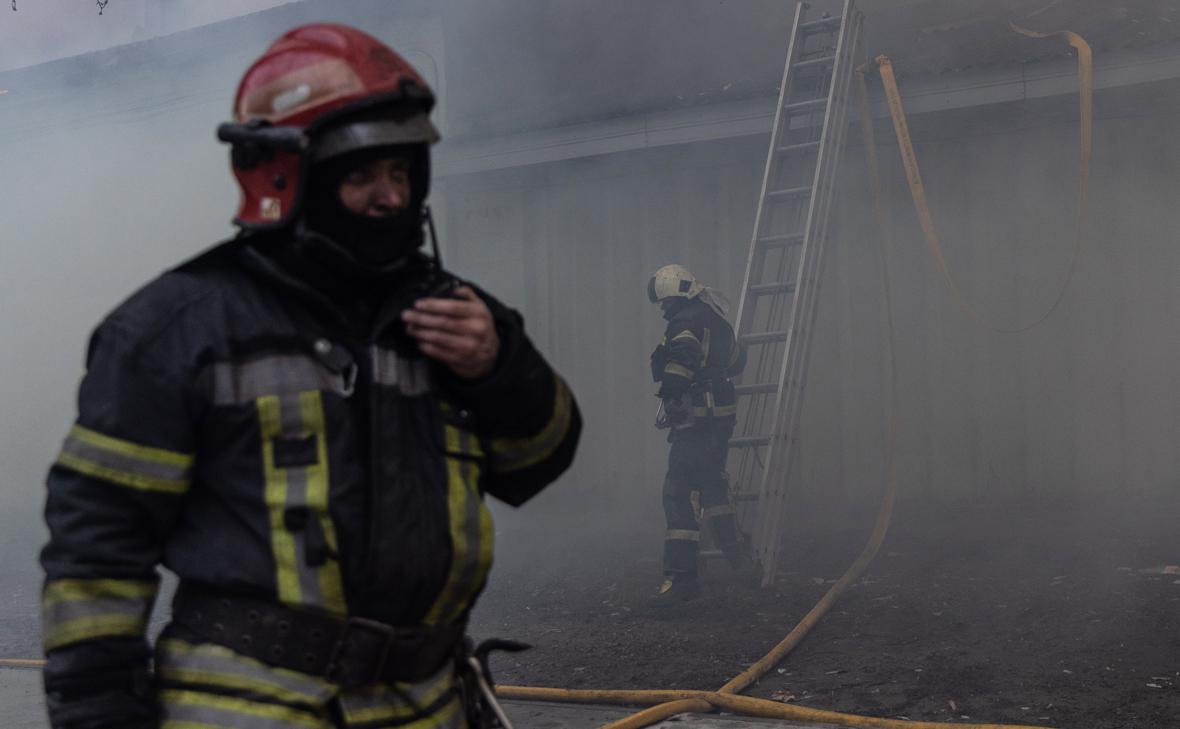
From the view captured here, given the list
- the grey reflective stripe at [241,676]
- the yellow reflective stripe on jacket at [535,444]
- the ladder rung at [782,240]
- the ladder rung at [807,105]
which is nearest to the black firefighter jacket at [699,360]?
the ladder rung at [782,240]

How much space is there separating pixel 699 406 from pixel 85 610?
212 inches

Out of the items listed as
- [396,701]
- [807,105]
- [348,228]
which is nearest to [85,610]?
[396,701]

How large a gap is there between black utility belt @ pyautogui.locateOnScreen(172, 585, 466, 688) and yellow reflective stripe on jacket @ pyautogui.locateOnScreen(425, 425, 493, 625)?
0.08m

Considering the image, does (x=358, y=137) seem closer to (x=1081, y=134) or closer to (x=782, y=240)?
(x=782, y=240)

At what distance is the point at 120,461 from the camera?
1.50 meters

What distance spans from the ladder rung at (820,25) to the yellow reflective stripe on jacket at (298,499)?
21.1 feet

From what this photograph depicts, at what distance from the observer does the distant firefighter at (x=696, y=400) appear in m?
6.59

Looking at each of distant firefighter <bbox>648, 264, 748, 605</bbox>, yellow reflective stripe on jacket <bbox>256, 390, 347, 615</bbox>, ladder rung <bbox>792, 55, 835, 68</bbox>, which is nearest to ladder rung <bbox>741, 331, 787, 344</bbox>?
distant firefighter <bbox>648, 264, 748, 605</bbox>

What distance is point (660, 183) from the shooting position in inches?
362

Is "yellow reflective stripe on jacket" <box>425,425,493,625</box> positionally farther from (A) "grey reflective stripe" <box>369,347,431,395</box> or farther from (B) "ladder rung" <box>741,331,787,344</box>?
(B) "ladder rung" <box>741,331,787,344</box>

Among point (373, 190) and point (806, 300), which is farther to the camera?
point (806, 300)

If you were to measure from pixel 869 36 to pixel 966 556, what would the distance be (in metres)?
3.70

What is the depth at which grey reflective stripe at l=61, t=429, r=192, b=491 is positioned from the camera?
4.91 ft

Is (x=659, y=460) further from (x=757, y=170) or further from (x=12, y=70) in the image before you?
(x=12, y=70)
